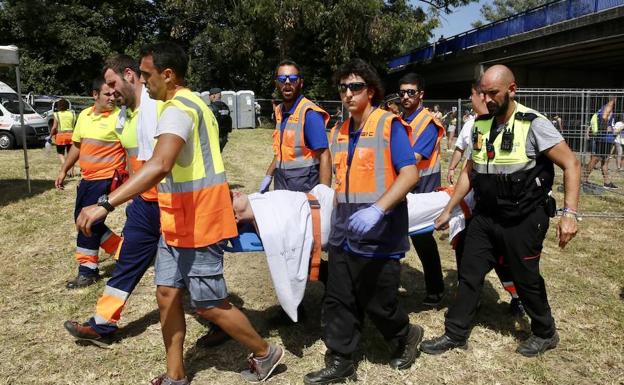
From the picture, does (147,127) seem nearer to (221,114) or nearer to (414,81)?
(414,81)

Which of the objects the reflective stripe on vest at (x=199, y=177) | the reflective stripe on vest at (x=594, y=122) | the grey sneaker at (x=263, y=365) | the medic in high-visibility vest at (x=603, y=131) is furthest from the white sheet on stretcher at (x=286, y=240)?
the reflective stripe on vest at (x=594, y=122)

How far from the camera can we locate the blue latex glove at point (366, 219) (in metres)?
2.79

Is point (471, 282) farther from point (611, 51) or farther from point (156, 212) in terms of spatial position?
point (611, 51)

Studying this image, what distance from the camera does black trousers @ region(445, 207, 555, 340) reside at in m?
3.49

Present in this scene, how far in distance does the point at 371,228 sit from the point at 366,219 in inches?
3.7

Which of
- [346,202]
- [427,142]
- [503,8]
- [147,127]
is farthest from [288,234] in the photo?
[503,8]

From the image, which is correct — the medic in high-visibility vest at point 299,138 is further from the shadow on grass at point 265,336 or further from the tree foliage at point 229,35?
the tree foliage at point 229,35

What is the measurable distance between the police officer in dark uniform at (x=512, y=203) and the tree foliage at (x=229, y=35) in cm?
2219

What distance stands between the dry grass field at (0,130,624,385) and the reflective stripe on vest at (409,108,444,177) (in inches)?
47.3

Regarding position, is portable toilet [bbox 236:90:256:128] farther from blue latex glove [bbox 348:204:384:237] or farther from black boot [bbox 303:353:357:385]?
blue latex glove [bbox 348:204:384:237]

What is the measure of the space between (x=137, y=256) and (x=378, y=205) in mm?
1926

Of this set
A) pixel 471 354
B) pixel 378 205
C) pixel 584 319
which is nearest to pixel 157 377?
pixel 378 205

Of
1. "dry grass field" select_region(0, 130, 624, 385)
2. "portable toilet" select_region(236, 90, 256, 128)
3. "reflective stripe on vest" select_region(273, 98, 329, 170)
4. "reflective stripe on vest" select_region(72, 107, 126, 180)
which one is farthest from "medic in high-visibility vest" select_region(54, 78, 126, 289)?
"portable toilet" select_region(236, 90, 256, 128)

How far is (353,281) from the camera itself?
10.4 feet
